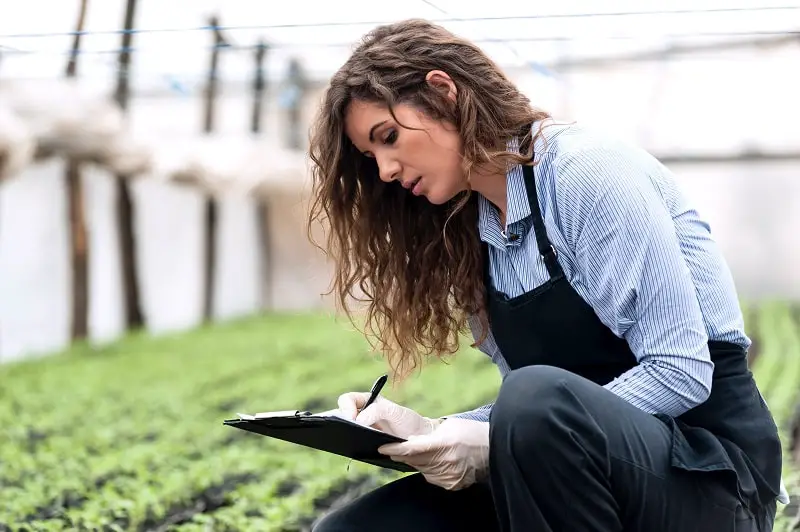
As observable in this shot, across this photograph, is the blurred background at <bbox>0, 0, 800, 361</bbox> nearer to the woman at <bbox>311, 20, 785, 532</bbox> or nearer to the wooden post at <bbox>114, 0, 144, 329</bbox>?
the wooden post at <bbox>114, 0, 144, 329</bbox>

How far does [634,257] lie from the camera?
164 centimetres

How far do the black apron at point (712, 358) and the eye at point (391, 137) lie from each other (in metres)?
0.23

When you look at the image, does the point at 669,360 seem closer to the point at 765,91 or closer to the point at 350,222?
the point at 350,222

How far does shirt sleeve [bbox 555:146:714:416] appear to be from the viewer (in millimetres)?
1619

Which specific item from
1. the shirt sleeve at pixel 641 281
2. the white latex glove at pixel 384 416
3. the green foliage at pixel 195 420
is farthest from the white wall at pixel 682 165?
the shirt sleeve at pixel 641 281

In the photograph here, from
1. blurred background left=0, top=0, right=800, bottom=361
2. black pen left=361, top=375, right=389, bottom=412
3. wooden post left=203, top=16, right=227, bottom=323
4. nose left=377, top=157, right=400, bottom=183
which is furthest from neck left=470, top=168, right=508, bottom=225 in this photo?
wooden post left=203, top=16, right=227, bottom=323

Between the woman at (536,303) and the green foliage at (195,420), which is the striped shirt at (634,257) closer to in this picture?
the woman at (536,303)

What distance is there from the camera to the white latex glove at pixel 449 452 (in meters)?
1.69

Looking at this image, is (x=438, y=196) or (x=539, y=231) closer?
(x=539, y=231)

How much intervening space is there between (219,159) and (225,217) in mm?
2659

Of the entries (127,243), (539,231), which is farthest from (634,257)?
(127,243)

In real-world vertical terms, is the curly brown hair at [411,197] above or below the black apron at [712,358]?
above

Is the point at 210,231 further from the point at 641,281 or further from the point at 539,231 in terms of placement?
the point at 641,281

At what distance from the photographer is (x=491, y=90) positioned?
1.82m
